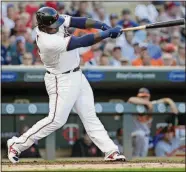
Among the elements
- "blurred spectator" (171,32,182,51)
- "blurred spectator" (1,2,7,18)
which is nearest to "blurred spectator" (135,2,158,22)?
"blurred spectator" (171,32,182,51)

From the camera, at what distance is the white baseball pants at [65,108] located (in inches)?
289

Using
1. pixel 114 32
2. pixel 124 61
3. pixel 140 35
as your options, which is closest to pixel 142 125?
pixel 124 61

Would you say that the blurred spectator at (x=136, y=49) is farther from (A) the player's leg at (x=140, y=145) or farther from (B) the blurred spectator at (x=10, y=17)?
(B) the blurred spectator at (x=10, y=17)

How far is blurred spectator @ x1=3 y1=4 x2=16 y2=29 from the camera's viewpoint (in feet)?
38.6

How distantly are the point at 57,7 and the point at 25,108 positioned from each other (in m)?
2.64

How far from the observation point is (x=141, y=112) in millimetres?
10539

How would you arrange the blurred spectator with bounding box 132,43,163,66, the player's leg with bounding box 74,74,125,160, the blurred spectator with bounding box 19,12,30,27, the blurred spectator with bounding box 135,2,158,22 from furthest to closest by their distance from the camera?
the blurred spectator with bounding box 135,2,158,22 < the blurred spectator with bounding box 19,12,30,27 < the blurred spectator with bounding box 132,43,163,66 < the player's leg with bounding box 74,74,125,160

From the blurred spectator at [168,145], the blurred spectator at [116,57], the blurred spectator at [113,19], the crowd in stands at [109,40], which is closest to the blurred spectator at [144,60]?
the crowd in stands at [109,40]

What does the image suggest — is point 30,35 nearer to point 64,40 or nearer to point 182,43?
point 182,43

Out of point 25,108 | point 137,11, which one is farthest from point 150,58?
point 25,108

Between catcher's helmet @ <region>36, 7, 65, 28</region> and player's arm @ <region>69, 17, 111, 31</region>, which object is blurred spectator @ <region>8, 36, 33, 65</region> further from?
catcher's helmet @ <region>36, 7, 65, 28</region>

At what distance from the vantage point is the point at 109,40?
39.7 feet

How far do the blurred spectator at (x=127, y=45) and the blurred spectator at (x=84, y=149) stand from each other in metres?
1.98

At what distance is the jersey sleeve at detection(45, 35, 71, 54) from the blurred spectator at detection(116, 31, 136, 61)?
4.83 meters
